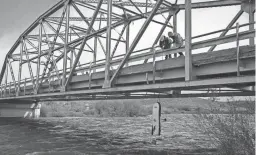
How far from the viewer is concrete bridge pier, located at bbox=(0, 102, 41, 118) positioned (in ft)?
152

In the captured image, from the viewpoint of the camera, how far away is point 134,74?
13164 mm

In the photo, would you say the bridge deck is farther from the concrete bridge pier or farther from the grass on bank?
the concrete bridge pier

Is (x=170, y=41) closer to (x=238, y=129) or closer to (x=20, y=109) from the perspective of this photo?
(x=238, y=129)

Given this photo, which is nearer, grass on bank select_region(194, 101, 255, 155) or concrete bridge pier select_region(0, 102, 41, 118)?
grass on bank select_region(194, 101, 255, 155)

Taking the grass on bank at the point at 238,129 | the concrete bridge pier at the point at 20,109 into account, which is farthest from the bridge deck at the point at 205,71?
the concrete bridge pier at the point at 20,109

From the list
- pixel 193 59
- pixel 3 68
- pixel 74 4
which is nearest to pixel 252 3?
pixel 193 59

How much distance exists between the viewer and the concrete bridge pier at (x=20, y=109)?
4619 centimetres

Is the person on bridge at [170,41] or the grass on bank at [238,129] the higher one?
the person on bridge at [170,41]

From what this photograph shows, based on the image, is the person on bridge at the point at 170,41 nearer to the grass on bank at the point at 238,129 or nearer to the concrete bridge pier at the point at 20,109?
the grass on bank at the point at 238,129

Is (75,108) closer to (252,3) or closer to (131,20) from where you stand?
(131,20)

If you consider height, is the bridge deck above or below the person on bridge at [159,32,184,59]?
below

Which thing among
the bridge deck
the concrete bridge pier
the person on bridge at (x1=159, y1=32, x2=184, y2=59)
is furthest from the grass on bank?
the concrete bridge pier

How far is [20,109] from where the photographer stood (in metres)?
47.5

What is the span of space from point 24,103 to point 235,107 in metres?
44.7
